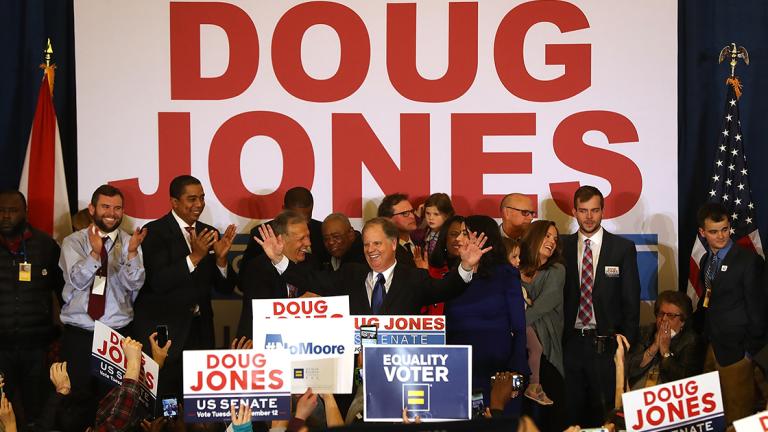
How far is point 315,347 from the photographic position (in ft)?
17.1

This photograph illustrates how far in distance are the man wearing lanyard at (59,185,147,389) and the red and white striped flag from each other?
132 centimetres

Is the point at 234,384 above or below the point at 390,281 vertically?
below

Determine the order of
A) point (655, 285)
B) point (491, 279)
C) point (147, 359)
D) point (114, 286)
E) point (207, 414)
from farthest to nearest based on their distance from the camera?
point (655, 285) < point (114, 286) < point (491, 279) < point (147, 359) < point (207, 414)

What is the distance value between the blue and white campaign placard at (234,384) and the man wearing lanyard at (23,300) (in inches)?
92.5

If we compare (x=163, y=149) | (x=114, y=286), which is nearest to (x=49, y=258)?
(x=114, y=286)

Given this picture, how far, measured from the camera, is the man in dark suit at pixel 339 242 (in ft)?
22.5

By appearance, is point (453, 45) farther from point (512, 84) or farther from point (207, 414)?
point (207, 414)

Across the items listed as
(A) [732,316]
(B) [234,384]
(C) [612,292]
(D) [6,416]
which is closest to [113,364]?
(D) [6,416]

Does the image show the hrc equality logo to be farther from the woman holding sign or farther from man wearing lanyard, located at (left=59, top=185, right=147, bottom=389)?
man wearing lanyard, located at (left=59, top=185, right=147, bottom=389)

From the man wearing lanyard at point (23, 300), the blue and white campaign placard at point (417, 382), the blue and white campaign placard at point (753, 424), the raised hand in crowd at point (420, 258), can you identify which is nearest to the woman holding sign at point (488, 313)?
the blue and white campaign placard at point (417, 382)

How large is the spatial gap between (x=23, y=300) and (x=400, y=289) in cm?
269

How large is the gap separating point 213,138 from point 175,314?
1.79 metres

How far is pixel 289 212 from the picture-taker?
607 cm

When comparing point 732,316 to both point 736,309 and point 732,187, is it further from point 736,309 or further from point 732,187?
point 732,187
